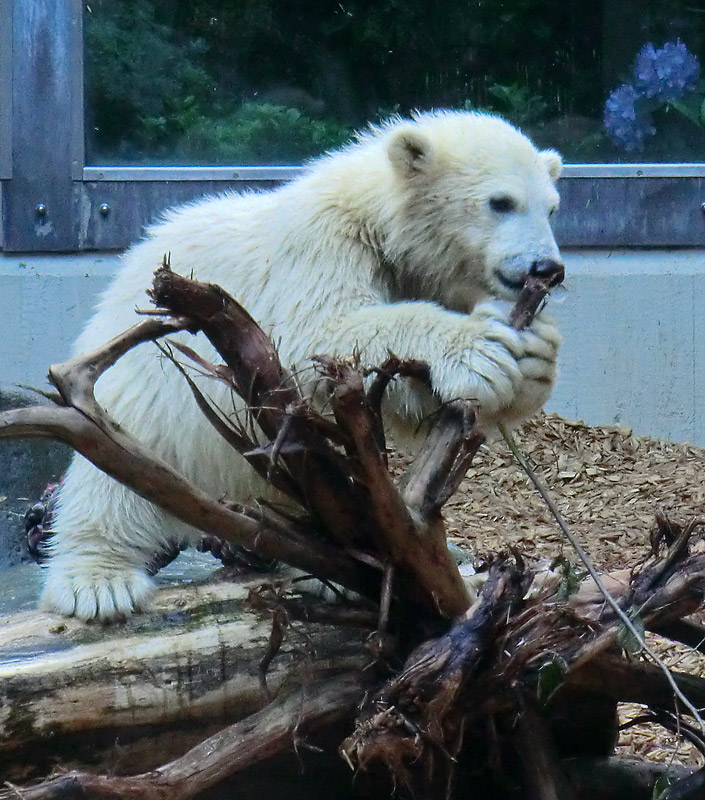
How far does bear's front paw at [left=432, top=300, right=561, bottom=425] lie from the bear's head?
1.94 ft

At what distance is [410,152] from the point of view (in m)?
3.69

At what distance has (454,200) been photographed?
3.71 m

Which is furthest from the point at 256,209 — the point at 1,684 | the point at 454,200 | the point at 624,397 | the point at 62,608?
the point at 624,397

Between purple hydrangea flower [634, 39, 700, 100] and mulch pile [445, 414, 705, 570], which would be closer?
mulch pile [445, 414, 705, 570]

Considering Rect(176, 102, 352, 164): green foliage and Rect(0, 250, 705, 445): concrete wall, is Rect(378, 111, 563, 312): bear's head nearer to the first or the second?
Rect(0, 250, 705, 445): concrete wall

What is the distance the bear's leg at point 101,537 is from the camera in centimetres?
295

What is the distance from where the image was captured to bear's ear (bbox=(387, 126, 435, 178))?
3.66 meters

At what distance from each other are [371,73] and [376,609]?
16.1 feet

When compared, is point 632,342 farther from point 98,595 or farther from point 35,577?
point 98,595

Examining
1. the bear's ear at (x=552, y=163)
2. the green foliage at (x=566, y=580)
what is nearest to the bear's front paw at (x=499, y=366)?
the green foliage at (x=566, y=580)

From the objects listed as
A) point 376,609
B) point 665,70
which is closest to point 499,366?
point 376,609

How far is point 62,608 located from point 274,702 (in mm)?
802

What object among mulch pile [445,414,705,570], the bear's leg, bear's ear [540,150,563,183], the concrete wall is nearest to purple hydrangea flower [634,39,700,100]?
the concrete wall

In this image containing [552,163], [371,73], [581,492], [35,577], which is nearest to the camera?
[35,577]
